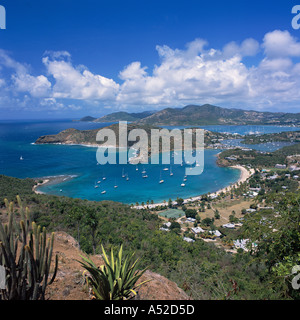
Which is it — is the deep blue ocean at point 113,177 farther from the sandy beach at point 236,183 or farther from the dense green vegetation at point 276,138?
the dense green vegetation at point 276,138

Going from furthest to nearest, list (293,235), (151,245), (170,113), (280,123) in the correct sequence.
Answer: (170,113), (280,123), (151,245), (293,235)

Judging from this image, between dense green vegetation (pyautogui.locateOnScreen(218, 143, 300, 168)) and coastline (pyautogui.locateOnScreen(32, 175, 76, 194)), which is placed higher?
dense green vegetation (pyautogui.locateOnScreen(218, 143, 300, 168))

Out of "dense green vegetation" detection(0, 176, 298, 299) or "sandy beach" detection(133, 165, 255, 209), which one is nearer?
"dense green vegetation" detection(0, 176, 298, 299)

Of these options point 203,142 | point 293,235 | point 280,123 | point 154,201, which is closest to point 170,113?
point 280,123

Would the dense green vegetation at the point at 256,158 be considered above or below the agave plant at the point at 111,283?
below

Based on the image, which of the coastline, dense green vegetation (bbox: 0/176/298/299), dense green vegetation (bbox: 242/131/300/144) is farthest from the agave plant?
dense green vegetation (bbox: 242/131/300/144)

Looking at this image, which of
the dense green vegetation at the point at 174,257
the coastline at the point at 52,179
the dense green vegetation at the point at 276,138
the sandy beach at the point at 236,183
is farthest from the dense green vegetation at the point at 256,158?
the dense green vegetation at the point at 174,257

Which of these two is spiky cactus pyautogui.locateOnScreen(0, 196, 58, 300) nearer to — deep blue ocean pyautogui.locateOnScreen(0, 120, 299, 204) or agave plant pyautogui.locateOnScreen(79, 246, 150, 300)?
agave plant pyautogui.locateOnScreen(79, 246, 150, 300)

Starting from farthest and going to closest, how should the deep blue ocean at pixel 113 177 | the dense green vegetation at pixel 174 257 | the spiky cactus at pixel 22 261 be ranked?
1. the deep blue ocean at pixel 113 177
2. the dense green vegetation at pixel 174 257
3. the spiky cactus at pixel 22 261

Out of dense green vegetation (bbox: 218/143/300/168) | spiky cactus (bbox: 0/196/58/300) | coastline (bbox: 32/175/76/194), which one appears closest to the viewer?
spiky cactus (bbox: 0/196/58/300)

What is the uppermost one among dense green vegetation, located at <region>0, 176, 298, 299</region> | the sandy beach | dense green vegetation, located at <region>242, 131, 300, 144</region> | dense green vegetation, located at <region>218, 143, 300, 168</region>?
dense green vegetation, located at <region>242, 131, 300, 144</region>

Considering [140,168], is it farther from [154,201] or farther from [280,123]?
[280,123]
